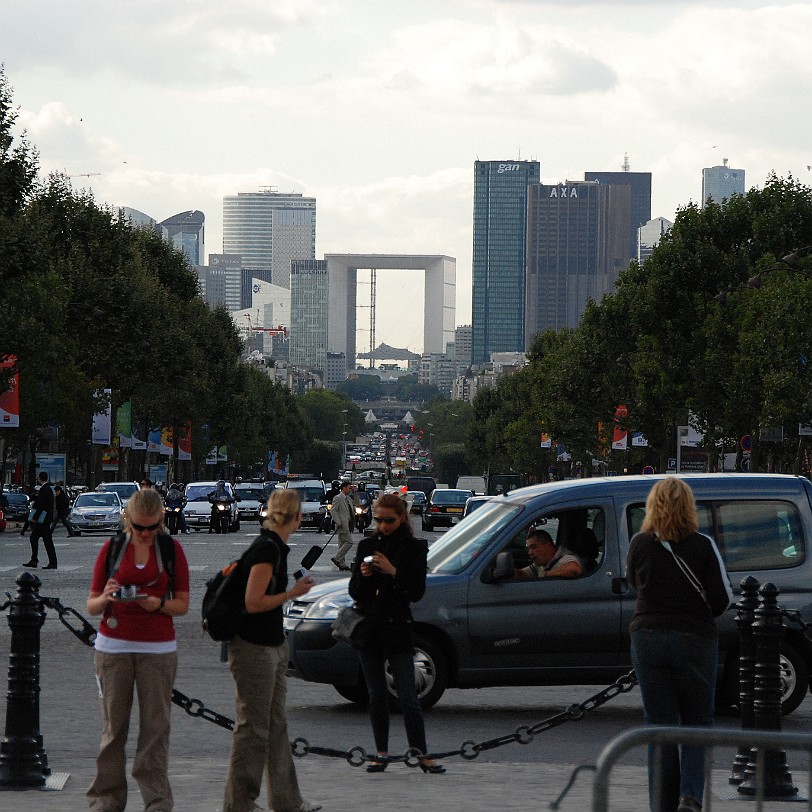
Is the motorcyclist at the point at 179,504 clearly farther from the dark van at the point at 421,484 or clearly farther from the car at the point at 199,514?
the dark van at the point at 421,484

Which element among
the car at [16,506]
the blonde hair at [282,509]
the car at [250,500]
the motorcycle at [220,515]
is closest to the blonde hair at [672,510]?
the blonde hair at [282,509]

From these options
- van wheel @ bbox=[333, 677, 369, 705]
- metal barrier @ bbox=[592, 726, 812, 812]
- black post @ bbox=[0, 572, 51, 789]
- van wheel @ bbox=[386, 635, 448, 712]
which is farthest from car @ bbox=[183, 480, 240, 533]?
metal barrier @ bbox=[592, 726, 812, 812]

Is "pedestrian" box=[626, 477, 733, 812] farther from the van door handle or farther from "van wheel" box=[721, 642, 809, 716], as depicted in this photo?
"van wheel" box=[721, 642, 809, 716]

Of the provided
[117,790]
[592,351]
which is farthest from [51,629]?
[592,351]

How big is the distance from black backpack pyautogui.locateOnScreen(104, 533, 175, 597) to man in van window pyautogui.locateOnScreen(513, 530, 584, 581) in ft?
15.6

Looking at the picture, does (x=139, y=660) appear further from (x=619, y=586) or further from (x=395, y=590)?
(x=619, y=586)

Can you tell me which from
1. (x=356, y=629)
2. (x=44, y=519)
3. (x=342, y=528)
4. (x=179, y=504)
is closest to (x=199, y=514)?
(x=179, y=504)

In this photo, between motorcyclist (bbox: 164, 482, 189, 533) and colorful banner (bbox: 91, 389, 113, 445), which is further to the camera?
colorful banner (bbox: 91, 389, 113, 445)

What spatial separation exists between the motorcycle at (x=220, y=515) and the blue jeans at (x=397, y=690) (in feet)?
137

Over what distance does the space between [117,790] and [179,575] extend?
106cm

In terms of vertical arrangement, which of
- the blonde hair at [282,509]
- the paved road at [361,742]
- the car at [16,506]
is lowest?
the car at [16,506]

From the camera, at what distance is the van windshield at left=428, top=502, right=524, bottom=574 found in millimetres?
13000

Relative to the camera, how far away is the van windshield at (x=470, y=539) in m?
13.0

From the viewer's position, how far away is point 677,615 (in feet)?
27.7
